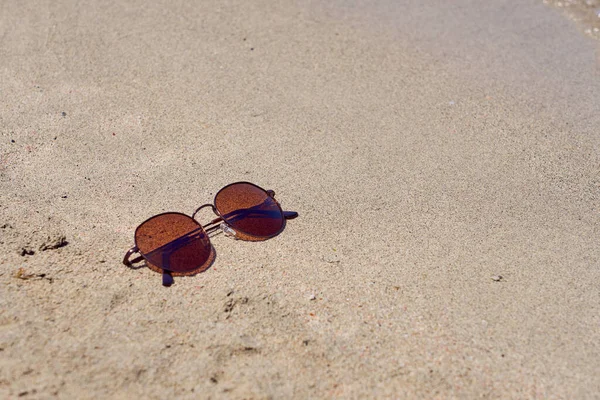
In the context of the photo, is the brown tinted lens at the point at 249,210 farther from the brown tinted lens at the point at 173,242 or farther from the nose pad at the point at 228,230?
the brown tinted lens at the point at 173,242

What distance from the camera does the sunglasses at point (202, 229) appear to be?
2.90 metres

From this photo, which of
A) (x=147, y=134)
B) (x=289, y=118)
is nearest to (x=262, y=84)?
(x=289, y=118)

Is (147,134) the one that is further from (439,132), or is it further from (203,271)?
(439,132)

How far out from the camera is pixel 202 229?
305 centimetres

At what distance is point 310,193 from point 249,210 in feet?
1.48

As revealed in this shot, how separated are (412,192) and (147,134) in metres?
1.74

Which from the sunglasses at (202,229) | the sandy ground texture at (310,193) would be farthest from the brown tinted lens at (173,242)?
the sandy ground texture at (310,193)

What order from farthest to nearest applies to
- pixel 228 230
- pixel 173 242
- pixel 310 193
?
pixel 310 193
pixel 228 230
pixel 173 242

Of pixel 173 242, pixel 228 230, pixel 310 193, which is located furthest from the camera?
pixel 310 193

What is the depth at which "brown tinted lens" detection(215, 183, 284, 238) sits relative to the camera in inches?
125

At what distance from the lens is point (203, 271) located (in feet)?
9.52

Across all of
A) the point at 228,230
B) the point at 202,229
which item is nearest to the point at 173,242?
the point at 202,229

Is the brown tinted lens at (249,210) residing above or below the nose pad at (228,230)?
above

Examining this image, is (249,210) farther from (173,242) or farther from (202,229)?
(173,242)
